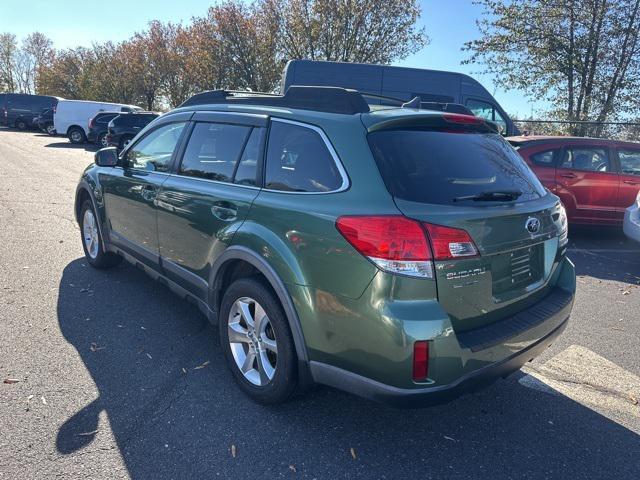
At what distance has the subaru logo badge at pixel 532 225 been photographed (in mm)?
2566

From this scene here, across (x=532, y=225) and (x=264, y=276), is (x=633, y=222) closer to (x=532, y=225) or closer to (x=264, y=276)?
(x=532, y=225)

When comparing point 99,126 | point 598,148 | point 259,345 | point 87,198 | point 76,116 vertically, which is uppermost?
point 76,116

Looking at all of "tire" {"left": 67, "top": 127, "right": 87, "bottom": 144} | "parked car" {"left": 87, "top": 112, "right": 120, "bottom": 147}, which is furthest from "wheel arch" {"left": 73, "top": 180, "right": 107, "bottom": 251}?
"tire" {"left": 67, "top": 127, "right": 87, "bottom": 144}

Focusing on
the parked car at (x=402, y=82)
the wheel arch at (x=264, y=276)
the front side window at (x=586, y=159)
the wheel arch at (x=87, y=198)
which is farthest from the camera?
the parked car at (x=402, y=82)

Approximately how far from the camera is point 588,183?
734 centimetres

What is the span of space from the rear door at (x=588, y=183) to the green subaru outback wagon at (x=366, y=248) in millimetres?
4933

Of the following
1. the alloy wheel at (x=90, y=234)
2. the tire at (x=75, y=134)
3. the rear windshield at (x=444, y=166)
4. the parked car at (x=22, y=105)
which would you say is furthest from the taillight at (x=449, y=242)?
the parked car at (x=22, y=105)

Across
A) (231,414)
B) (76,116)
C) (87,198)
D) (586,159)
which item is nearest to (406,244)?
(231,414)

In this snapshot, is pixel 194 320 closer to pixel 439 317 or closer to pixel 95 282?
pixel 95 282

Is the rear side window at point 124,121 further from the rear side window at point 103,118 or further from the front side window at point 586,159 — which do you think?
the front side window at point 586,159

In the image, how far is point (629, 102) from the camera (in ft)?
53.4

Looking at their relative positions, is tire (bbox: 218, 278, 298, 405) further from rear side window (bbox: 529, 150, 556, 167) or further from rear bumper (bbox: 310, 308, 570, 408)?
rear side window (bbox: 529, 150, 556, 167)

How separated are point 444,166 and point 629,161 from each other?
641 centimetres

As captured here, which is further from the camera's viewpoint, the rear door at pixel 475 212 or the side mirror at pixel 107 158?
the side mirror at pixel 107 158
